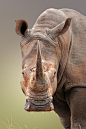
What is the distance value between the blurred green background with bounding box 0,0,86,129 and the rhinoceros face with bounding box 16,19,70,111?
7.13ft

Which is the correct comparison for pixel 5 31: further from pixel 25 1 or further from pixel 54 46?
pixel 54 46

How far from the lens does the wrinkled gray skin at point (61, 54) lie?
1.86 m

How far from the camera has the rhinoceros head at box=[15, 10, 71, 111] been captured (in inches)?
60.9

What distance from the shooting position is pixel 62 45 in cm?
216

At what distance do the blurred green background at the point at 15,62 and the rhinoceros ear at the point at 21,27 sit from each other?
2.06 m

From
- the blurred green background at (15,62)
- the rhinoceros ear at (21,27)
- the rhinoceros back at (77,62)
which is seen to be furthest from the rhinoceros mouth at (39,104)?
the blurred green background at (15,62)

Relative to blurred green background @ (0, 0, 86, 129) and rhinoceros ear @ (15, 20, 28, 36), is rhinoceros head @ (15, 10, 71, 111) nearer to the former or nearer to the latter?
rhinoceros ear @ (15, 20, 28, 36)

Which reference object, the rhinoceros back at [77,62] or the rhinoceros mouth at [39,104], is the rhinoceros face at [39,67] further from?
the rhinoceros back at [77,62]

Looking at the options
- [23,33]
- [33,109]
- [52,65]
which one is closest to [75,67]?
[52,65]

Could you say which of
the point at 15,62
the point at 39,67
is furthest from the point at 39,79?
the point at 15,62

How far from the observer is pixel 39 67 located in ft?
5.07

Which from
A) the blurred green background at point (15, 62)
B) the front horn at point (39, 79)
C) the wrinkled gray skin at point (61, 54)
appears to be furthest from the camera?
the blurred green background at point (15, 62)

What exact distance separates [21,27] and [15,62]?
214cm

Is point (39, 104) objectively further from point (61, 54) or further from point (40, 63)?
point (61, 54)
